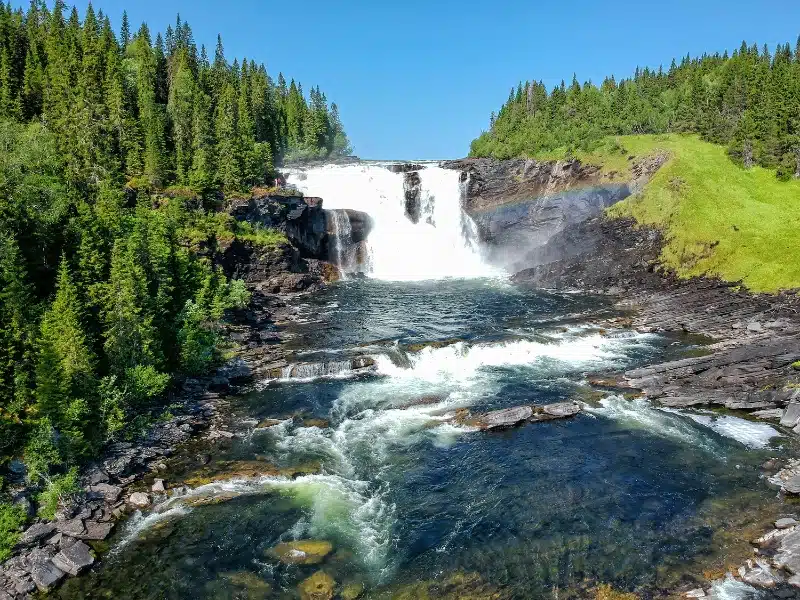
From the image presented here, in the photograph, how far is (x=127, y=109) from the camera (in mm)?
85688

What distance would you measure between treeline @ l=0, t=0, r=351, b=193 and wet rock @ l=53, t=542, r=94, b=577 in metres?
45.8

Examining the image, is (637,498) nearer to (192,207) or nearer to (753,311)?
(753,311)

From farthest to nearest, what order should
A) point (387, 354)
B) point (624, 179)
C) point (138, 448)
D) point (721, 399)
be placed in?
point (624, 179), point (387, 354), point (721, 399), point (138, 448)

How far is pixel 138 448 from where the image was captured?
28312mm

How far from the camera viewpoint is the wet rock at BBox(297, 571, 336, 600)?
18453 mm

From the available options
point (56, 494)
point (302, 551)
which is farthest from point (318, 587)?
point (56, 494)

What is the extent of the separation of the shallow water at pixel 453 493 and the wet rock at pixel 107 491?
2.01m

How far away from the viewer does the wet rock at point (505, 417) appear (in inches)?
1219

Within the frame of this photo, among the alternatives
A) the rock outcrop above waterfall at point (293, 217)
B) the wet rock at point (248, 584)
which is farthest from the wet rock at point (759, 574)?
the rock outcrop above waterfall at point (293, 217)

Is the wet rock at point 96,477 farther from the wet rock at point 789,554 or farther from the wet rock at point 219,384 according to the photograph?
the wet rock at point 789,554

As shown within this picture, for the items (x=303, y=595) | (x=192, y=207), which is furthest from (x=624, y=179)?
(x=303, y=595)

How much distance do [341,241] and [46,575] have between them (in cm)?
6829

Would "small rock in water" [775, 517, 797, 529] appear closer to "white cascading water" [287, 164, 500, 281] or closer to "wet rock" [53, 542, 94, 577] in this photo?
"wet rock" [53, 542, 94, 577]

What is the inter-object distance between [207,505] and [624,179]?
76.6 m
